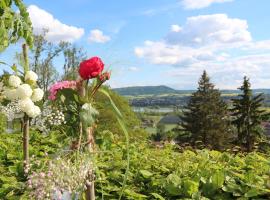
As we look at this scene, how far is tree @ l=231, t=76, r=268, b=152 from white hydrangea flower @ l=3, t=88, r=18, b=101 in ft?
171

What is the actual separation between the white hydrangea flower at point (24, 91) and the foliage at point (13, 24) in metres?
0.83

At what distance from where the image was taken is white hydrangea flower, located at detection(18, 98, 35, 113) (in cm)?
465

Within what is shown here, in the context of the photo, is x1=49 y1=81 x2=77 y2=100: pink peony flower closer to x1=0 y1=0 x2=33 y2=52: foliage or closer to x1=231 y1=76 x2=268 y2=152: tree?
x1=0 y1=0 x2=33 y2=52: foliage

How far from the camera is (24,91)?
14.8ft

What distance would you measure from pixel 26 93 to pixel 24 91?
0.11 ft

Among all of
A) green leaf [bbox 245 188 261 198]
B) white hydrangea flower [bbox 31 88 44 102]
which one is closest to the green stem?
white hydrangea flower [bbox 31 88 44 102]

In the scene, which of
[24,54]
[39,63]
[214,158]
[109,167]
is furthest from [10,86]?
[39,63]

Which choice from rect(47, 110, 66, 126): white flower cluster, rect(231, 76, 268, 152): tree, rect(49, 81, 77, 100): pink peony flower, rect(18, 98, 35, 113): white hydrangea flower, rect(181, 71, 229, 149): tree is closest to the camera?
rect(49, 81, 77, 100): pink peony flower

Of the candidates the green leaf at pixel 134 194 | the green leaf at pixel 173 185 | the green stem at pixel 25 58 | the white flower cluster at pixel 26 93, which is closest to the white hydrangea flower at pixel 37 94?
the white flower cluster at pixel 26 93

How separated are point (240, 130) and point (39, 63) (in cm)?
2716

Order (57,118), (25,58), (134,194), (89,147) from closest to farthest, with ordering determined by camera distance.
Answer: (89,147), (57,118), (134,194), (25,58)

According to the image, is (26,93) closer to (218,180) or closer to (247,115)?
(218,180)

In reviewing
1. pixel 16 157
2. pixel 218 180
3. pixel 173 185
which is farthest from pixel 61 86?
pixel 16 157

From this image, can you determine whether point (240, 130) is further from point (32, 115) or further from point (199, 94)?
point (32, 115)
